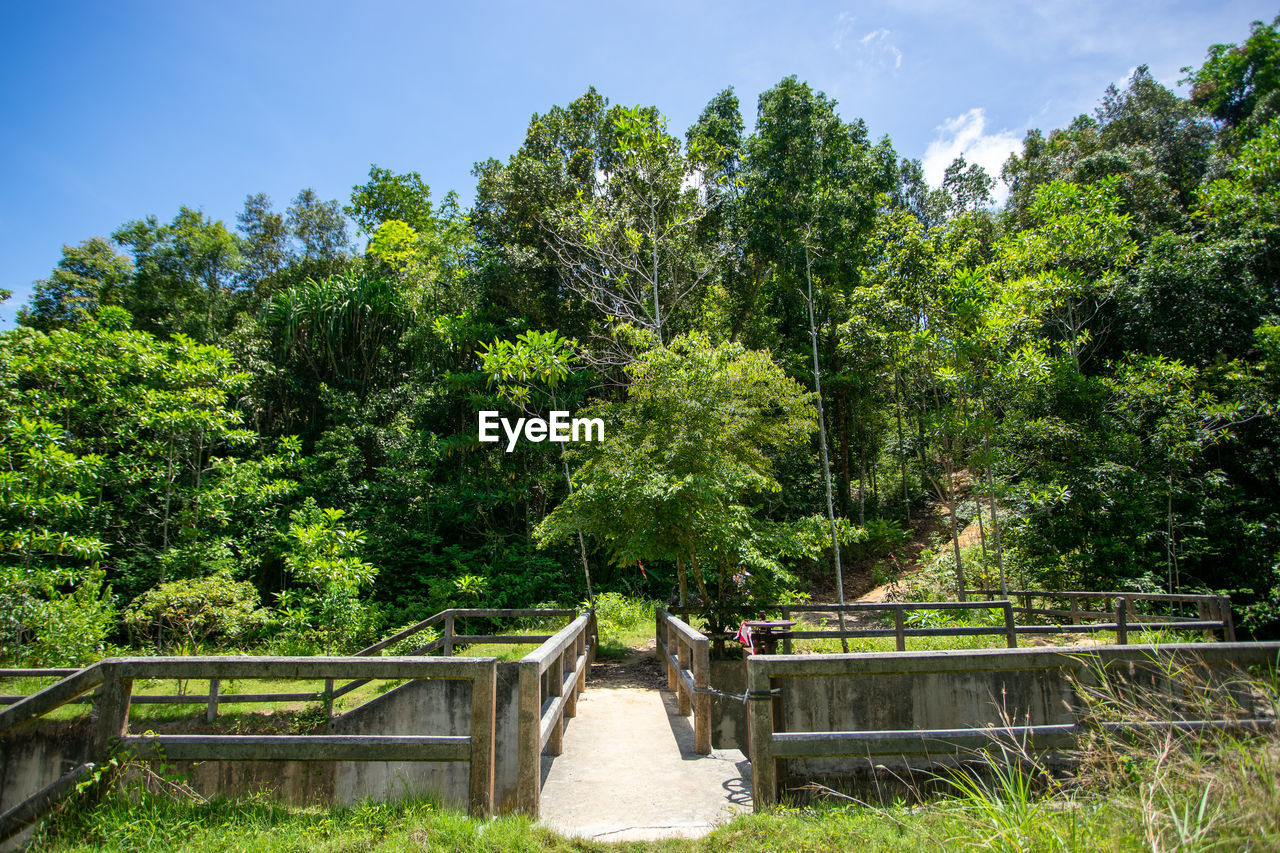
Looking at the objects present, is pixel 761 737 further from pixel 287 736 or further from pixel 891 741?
pixel 287 736

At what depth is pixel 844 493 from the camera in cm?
2209

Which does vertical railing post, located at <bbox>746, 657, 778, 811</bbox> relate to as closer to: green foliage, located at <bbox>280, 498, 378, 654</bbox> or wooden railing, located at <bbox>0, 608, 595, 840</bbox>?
wooden railing, located at <bbox>0, 608, 595, 840</bbox>

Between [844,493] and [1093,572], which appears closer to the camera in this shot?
[1093,572]

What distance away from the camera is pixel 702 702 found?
16.3ft

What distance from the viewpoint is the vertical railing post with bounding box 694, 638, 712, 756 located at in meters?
4.91

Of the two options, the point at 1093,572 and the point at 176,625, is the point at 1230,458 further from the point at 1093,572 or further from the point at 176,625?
the point at 176,625

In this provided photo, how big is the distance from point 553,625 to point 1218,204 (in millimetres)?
16745

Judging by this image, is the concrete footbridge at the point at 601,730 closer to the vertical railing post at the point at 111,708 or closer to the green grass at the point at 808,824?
the vertical railing post at the point at 111,708

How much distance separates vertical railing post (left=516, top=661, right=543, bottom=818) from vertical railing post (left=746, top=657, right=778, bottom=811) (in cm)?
119

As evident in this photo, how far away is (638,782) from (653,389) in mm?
6104

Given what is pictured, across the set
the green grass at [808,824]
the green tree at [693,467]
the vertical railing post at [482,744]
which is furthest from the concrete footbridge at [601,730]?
the green tree at [693,467]

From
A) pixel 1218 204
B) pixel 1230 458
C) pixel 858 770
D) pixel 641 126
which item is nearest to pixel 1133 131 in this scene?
pixel 1218 204

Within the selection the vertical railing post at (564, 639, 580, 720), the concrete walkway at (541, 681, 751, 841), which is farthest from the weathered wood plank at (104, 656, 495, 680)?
the vertical railing post at (564, 639, 580, 720)

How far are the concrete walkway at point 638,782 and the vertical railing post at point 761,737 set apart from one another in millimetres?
235
